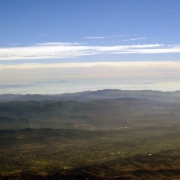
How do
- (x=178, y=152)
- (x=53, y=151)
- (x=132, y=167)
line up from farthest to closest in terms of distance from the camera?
1. (x=53, y=151)
2. (x=178, y=152)
3. (x=132, y=167)

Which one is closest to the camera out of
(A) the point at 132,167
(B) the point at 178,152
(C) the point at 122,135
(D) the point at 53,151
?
(A) the point at 132,167

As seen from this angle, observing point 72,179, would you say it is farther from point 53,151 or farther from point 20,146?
point 20,146

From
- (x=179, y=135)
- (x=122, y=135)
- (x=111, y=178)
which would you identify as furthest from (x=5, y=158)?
(x=179, y=135)

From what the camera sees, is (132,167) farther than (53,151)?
No

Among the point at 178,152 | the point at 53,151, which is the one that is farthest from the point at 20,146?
the point at 178,152

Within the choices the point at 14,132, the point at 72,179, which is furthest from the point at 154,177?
the point at 14,132

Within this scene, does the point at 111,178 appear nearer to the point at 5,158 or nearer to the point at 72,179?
the point at 72,179

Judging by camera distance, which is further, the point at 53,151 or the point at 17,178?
the point at 53,151

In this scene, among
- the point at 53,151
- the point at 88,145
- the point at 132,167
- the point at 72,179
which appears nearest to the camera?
the point at 72,179

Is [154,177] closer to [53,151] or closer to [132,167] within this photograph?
[132,167]
